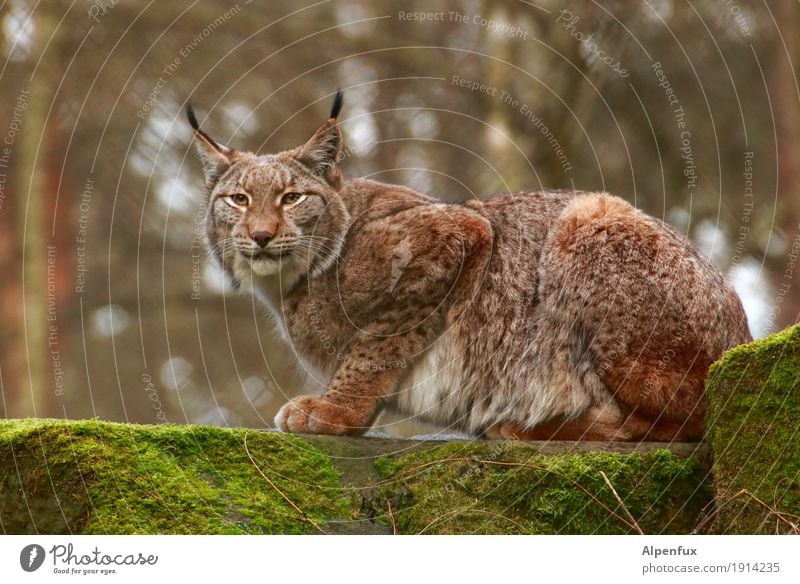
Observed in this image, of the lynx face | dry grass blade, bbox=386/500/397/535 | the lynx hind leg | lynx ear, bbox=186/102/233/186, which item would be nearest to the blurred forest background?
lynx ear, bbox=186/102/233/186

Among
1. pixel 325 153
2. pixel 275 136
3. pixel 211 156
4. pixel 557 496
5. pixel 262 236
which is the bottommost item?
pixel 557 496

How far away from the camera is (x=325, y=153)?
7469 millimetres

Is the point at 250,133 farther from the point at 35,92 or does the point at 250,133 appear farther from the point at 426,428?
A: the point at 426,428

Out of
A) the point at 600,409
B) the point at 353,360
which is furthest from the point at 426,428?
the point at 600,409

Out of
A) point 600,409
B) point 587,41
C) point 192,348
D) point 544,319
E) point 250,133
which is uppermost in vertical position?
point 587,41

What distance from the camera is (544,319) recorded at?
6.85 meters

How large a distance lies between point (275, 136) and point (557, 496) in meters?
9.21

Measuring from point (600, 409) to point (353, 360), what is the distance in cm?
165

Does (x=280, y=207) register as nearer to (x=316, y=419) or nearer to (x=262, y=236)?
(x=262, y=236)

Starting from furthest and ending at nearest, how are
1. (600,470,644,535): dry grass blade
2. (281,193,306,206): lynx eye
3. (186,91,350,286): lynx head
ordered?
(281,193,306,206): lynx eye → (186,91,350,286): lynx head → (600,470,644,535): dry grass blade

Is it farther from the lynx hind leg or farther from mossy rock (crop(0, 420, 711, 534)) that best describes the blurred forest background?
mossy rock (crop(0, 420, 711, 534))

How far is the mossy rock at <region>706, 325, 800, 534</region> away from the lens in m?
Answer: 4.65

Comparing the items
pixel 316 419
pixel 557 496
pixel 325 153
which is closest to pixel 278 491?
pixel 557 496

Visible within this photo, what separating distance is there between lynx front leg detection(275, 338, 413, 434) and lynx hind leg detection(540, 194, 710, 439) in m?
1.10
